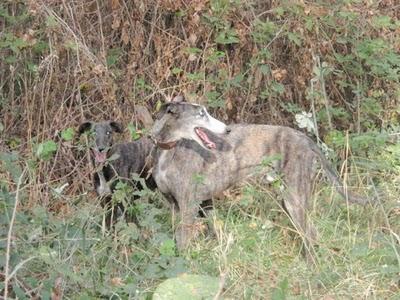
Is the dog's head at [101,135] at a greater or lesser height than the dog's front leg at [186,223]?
greater

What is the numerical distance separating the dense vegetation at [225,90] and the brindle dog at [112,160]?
15 centimetres

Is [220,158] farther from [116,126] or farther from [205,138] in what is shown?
[116,126]

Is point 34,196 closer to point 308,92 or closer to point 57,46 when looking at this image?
point 57,46

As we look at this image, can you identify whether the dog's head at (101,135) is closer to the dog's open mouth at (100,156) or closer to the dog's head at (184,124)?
the dog's open mouth at (100,156)

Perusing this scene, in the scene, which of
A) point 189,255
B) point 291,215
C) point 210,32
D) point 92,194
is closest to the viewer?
point 189,255

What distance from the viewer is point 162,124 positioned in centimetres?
734

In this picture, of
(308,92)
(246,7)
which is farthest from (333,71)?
(246,7)

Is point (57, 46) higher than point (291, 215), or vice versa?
point (57, 46)

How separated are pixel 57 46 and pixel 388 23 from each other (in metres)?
3.25

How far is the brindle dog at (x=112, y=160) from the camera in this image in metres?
7.28

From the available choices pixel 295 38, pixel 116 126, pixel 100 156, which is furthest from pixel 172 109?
pixel 295 38

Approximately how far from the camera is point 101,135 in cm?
742

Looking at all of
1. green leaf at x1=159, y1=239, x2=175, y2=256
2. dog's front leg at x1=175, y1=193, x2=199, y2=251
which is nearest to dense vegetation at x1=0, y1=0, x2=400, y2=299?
dog's front leg at x1=175, y1=193, x2=199, y2=251

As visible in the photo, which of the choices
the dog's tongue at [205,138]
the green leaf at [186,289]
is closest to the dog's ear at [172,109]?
the dog's tongue at [205,138]
